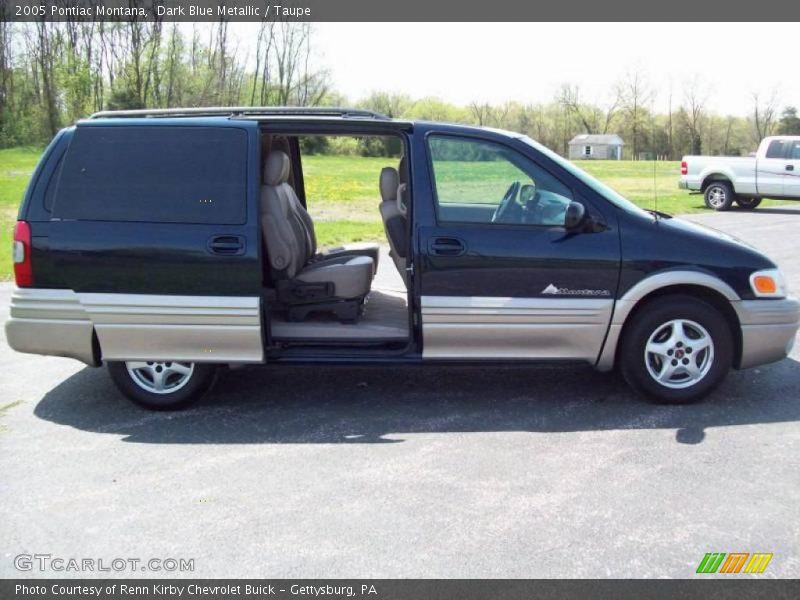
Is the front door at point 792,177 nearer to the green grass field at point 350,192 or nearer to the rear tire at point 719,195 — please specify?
the rear tire at point 719,195

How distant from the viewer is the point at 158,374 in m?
5.22

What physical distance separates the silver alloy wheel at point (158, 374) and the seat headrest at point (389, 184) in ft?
6.34

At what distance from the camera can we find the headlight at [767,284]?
16.7 feet

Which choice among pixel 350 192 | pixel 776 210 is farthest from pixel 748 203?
pixel 350 192

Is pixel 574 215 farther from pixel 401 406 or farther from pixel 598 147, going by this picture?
pixel 598 147

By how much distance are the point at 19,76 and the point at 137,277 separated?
190 feet

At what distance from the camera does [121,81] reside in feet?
169

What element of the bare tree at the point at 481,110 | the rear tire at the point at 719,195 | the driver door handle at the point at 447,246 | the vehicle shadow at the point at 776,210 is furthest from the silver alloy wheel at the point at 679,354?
the bare tree at the point at 481,110

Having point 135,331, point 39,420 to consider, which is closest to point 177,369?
point 135,331

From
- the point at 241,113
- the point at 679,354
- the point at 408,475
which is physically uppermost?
the point at 241,113

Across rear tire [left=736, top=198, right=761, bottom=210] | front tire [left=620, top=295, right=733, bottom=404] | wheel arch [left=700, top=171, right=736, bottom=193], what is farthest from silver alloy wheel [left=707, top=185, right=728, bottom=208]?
front tire [left=620, top=295, right=733, bottom=404]

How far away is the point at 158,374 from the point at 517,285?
250cm

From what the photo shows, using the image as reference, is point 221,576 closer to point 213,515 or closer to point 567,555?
point 213,515

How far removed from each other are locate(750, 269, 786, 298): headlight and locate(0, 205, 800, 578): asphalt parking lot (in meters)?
0.76
